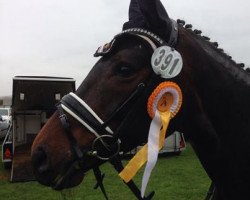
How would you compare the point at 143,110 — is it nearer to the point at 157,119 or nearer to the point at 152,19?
the point at 157,119

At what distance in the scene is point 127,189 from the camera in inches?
373

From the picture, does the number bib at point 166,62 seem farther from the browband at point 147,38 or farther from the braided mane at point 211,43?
the braided mane at point 211,43

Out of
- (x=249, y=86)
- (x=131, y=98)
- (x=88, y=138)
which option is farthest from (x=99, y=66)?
(x=249, y=86)

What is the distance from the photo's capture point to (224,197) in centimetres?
264

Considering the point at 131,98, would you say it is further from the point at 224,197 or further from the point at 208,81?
the point at 224,197

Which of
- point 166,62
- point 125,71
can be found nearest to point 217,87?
point 166,62

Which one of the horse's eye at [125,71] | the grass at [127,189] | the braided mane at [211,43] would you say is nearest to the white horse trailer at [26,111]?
the grass at [127,189]

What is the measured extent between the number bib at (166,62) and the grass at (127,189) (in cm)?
A: 540

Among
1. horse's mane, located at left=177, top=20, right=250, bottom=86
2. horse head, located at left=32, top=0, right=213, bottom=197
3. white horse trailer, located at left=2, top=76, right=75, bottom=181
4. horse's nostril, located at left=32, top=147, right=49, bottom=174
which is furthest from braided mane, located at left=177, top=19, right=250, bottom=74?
white horse trailer, located at left=2, top=76, right=75, bottom=181

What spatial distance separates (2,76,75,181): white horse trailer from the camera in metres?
11.4

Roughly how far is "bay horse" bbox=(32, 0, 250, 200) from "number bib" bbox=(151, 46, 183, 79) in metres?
0.04

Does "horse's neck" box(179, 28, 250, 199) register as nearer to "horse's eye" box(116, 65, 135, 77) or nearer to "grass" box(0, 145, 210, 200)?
"horse's eye" box(116, 65, 135, 77)

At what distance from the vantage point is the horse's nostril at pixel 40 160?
2342 millimetres

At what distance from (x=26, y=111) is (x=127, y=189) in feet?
20.3
